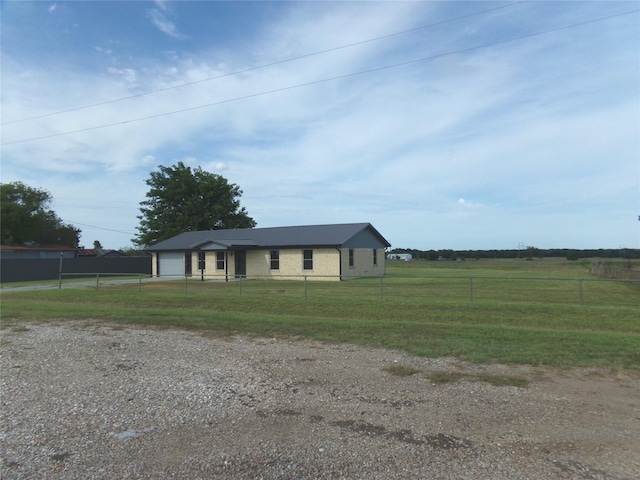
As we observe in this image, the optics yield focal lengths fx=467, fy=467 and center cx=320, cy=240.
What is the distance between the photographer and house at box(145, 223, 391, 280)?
29.5m

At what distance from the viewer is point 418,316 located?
13.0 meters

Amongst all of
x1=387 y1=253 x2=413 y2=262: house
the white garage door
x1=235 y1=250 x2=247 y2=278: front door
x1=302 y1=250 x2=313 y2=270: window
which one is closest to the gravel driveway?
x1=302 y1=250 x2=313 y2=270: window

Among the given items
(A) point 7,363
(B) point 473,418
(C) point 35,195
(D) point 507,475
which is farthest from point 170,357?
(C) point 35,195

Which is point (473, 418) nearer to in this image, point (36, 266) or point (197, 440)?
point (197, 440)

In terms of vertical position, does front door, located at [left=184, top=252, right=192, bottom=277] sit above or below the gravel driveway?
above

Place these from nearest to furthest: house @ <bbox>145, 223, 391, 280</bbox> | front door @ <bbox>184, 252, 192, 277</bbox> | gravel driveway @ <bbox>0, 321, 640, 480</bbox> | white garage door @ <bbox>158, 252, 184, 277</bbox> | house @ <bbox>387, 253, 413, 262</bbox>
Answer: gravel driveway @ <bbox>0, 321, 640, 480</bbox>, house @ <bbox>145, 223, 391, 280</bbox>, front door @ <bbox>184, 252, 192, 277</bbox>, white garage door @ <bbox>158, 252, 184, 277</bbox>, house @ <bbox>387, 253, 413, 262</bbox>

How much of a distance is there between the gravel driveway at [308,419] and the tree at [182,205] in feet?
143

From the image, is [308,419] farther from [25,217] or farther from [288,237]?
[25,217]

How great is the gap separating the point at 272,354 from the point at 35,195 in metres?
70.7

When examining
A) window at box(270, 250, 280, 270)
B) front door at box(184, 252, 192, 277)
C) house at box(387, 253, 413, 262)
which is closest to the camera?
window at box(270, 250, 280, 270)

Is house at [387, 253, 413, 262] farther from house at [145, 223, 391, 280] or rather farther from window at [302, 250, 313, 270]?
window at [302, 250, 313, 270]

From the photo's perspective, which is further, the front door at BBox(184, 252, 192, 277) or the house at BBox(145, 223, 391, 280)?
the front door at BBox(184, 252, 192, 277)

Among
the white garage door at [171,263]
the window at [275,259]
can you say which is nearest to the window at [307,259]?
the window at [275,259]

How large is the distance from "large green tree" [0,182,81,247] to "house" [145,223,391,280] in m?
36.5
